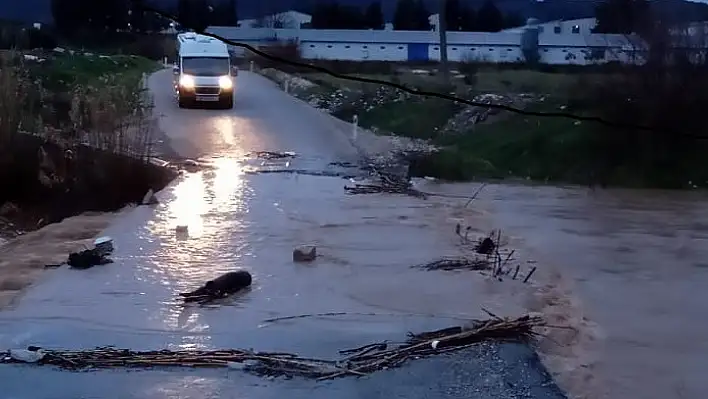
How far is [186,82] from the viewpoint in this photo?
38125 millimetres

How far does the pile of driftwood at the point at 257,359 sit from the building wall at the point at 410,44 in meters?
64.5

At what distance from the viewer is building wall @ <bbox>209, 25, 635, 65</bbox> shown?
250 feet

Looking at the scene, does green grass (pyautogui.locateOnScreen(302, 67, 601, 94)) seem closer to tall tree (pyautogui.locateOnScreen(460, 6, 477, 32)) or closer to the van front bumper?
the van front bumper

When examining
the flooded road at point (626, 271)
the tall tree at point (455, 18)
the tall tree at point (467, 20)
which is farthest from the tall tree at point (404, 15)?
the flooded road at point (626, 271)

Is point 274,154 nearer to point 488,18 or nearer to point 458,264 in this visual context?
point 458,264

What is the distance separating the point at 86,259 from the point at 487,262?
4.39 m

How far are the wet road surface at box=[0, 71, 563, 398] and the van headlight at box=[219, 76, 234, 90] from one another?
18275 millimetres

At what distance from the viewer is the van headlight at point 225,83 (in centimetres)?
3823

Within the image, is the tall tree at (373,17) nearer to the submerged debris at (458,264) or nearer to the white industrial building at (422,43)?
the white industrial building at (422,43)

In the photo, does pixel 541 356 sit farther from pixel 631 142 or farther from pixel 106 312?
pixel 631 142

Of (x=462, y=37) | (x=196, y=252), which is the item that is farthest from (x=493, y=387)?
(x=462, y=37)

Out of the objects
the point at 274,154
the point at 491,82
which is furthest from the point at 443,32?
the point at 274,154

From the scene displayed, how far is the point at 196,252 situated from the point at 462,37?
68424 millimetres

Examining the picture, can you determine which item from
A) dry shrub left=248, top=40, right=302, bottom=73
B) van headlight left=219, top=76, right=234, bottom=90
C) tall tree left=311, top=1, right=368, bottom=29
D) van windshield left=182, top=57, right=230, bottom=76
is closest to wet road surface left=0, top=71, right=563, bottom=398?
van headlight left=219, top=76, right=234, bottom=90
